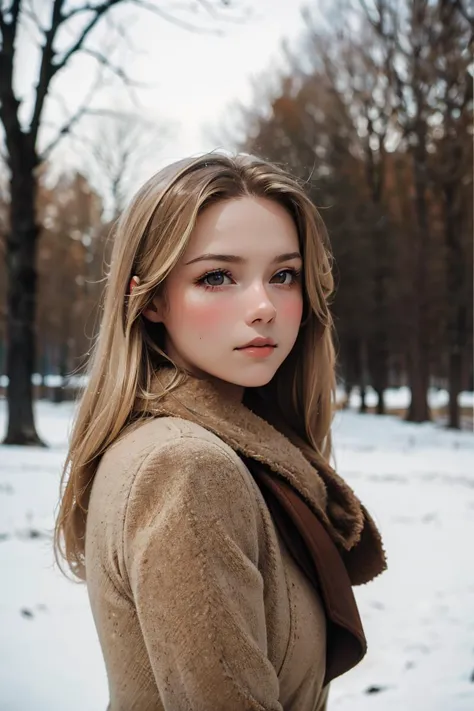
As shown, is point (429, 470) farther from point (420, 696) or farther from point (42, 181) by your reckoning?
point (42, 181)

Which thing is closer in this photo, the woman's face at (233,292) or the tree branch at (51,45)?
the woman's face at (233,292)

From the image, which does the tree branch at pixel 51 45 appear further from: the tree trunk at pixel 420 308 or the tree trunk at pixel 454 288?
the tree trunk at pixel 454 288

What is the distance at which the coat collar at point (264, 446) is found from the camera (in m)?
1.05

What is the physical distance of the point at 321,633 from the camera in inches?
42.5

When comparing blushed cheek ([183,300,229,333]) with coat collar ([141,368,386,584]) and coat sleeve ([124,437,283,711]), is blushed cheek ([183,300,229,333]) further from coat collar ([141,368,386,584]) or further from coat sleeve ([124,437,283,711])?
coat sleeve ([124,437,283,711])

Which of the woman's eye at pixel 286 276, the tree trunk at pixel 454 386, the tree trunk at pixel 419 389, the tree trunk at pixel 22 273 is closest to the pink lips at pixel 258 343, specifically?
the woman's eye at pixel 286 276

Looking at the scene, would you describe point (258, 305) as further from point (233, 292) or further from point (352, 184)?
point (352, 184)

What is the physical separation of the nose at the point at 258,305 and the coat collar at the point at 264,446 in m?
0.13

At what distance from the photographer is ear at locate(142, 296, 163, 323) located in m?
1.14

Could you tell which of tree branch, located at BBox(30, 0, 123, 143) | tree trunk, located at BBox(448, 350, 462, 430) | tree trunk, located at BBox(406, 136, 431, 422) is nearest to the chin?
tree branch, located at BBox(30, 0, 123, 143)

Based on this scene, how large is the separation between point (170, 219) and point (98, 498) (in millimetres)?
423

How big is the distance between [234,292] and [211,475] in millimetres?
306

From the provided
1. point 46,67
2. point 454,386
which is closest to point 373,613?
point 46,67

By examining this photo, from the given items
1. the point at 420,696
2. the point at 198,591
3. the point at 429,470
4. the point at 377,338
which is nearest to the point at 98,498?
the point at 198,591
